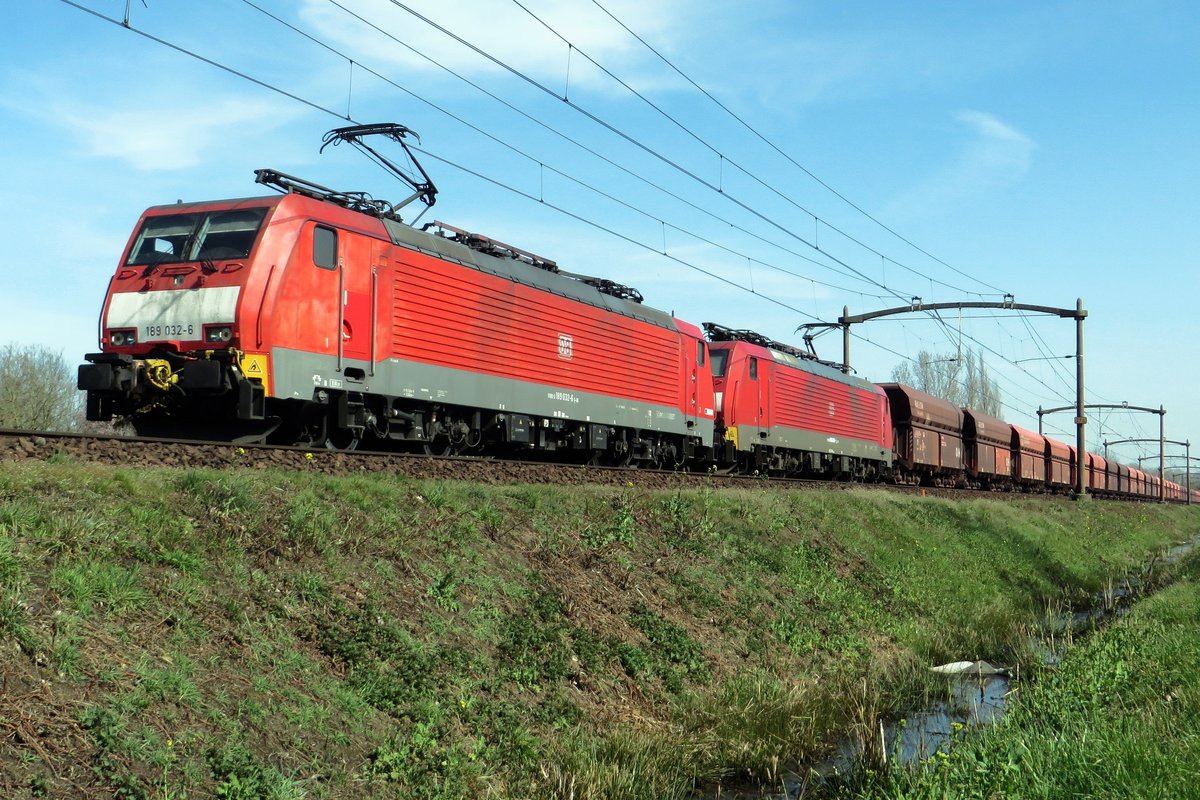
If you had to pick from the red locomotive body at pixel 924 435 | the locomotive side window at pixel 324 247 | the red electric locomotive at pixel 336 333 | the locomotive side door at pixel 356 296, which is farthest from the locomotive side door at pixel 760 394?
the locomotive side window at pixel 324 247

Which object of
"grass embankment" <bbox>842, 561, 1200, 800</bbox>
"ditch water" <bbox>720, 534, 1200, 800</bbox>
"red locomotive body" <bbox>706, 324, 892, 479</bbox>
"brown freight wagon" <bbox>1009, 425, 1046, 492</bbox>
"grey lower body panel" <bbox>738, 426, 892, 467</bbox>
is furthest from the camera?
"brown freight wagon" <bbox>1009, 425, 1046, 492</bbox>

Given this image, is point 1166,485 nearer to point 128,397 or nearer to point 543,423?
point 543,423

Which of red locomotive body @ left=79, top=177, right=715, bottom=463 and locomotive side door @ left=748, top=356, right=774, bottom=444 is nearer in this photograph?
red locomotive body @ left=79, top=177, right=715, bottom=463

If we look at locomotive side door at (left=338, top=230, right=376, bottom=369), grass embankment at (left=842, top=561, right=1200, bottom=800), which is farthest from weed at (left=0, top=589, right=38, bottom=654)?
locomotive side door at (left=338, top=230, right=376, bottom=369)

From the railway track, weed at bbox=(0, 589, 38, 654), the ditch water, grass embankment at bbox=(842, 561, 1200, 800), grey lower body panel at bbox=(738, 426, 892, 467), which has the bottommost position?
the ditch water

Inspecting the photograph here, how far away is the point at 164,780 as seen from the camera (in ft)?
20.7

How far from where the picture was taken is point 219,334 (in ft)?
44.0

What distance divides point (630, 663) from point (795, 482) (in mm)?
15233

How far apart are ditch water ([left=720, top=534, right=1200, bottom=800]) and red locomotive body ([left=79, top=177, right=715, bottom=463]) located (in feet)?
26.3

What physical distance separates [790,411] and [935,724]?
18.8 metres

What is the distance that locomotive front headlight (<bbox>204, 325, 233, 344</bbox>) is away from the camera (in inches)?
526

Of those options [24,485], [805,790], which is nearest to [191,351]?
[24,485]

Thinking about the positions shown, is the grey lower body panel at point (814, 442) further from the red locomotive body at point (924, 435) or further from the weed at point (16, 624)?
the weed at point (16, 624)

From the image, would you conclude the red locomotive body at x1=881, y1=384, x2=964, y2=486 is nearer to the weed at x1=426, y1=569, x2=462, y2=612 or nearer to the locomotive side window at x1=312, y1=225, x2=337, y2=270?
the locomotive side window at x1=312, y1=225, x2=337, y2=270
